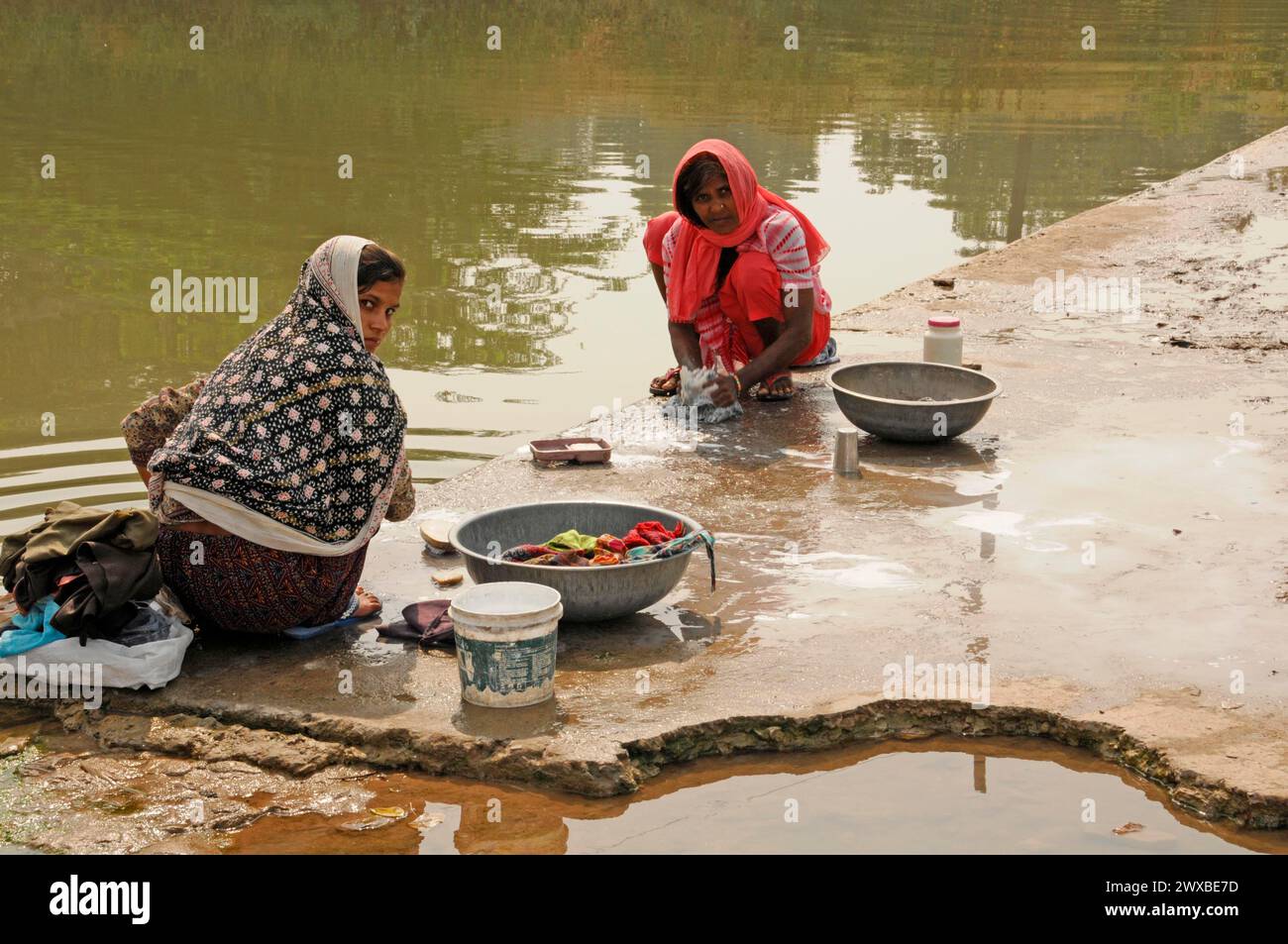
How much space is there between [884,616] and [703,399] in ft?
7.62

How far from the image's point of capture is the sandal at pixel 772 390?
269 inches

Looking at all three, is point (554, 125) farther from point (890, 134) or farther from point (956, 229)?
point (956, 229)

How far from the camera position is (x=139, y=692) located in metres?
3.88

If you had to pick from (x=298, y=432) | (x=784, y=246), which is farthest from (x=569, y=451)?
(x=298, y=432)

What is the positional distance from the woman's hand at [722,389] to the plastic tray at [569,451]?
0.75 m

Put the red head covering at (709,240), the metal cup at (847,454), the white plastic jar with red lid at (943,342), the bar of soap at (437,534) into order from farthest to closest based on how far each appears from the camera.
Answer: the white plastic jar with red lid at (943,342) < the red head covering at (709,240) < the metal cup at (847,454) < the bar of soap at (437,534)

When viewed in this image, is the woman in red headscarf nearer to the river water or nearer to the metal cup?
the metal cup

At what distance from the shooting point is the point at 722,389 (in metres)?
6.48

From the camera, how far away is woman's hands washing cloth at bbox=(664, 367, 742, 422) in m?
6.54

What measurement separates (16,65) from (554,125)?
25.7 ft

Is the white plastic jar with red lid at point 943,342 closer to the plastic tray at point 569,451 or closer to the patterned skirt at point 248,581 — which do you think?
the plastic tray at point 569,451

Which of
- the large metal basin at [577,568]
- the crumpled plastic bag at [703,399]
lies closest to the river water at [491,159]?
the crumpled plastic bag at [703,399]

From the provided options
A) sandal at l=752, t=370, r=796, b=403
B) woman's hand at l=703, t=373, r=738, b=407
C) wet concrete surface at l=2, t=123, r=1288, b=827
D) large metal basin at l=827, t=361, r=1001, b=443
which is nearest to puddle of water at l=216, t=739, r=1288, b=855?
wet concrete surface at l=2, t=123, r=1288, b=827

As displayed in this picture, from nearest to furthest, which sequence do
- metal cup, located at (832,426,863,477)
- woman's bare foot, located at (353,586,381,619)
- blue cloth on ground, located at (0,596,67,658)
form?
blue cloth on ground, located at (0,596,67,658) < woman's bare foot, located at (353,586,381,619) < metal cup, located at (832,426,863,477)
